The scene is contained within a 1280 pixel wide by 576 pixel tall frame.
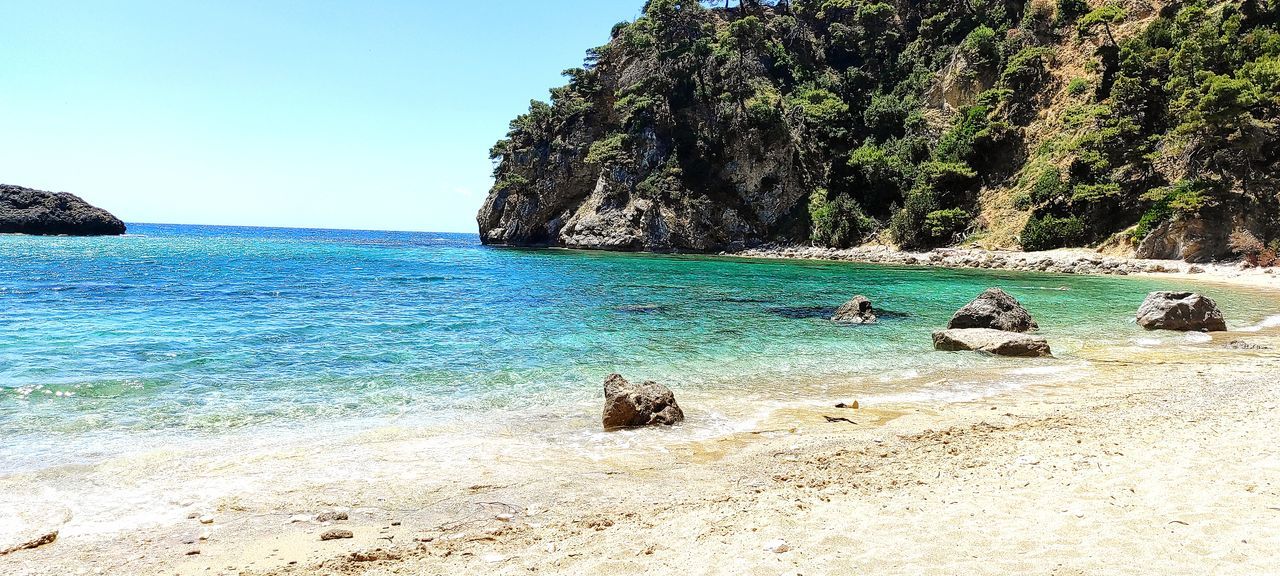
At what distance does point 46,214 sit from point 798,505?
4475 inches

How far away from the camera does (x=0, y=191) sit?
8569 cm

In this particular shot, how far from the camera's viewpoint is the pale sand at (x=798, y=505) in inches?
180

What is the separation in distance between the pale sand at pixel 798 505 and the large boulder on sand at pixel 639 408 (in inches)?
13.3

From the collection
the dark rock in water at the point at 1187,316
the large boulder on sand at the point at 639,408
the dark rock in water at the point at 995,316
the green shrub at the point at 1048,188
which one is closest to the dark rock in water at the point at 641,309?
the dark rock in water at the point at 995,316

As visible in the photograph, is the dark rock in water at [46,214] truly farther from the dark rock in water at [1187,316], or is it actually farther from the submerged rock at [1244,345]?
the submerged rock at [1244,345]

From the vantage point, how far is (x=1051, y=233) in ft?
147

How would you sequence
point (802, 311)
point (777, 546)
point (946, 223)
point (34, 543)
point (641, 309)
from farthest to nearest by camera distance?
1. point (946, 223)
2. point (641, 309)
3. point (802, 311)
4. point (34, 543)
5. point (777, 546)

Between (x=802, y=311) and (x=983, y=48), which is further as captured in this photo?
(x=983, y=48)

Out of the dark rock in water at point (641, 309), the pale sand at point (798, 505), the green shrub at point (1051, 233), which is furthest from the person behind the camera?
the green shrub at point (1051, 233)

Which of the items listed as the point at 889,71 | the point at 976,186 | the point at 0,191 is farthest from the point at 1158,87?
the point at 0,191

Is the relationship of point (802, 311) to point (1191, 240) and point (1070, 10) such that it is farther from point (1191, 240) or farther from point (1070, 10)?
point (1070, 10)

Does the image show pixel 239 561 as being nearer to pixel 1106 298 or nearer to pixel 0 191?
pixel 1106 298

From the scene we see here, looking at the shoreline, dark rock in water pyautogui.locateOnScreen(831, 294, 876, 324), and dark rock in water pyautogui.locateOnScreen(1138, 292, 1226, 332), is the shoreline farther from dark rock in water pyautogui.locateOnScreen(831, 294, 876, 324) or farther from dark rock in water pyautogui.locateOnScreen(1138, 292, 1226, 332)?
dark rock in water pyautogui.locateOnScreen(831, 294, 876, 324)

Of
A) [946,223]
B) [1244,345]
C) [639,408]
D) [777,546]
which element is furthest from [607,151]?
[777,546]
